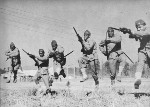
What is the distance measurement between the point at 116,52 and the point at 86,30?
101 centimetres

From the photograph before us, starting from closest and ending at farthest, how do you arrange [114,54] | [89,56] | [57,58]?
[114,54]
[89,56]
[57,58]

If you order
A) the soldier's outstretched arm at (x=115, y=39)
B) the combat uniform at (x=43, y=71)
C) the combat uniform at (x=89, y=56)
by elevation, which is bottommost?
the combat uniform at (x=43, y=71)

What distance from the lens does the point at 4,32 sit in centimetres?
685

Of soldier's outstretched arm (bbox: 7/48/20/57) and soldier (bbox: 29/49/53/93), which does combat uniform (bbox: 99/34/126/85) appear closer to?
soldier (bbox: 29/49/53/93)

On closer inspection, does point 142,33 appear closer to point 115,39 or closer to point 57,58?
point 115,39

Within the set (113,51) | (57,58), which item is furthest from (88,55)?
(57,58)

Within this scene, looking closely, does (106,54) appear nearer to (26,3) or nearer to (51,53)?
(51,53)

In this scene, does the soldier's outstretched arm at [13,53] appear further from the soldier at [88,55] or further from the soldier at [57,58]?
the soldier at [88,55]

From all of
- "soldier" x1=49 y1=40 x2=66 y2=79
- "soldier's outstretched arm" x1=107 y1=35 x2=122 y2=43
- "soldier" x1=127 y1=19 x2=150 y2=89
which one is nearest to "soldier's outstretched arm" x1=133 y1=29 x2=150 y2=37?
"soldier" x1=127 y1=19 x2=150 y2=89

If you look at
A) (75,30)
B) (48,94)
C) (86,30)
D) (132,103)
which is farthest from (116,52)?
(132,103)

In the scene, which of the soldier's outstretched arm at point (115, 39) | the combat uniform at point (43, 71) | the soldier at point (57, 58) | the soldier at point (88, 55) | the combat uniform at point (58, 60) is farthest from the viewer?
the combat uniform at point (58, 60)

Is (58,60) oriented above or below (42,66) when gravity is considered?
above

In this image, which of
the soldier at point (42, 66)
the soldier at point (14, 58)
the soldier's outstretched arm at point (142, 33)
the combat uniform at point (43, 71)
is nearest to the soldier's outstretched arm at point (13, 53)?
the soldier at point (14, 58)

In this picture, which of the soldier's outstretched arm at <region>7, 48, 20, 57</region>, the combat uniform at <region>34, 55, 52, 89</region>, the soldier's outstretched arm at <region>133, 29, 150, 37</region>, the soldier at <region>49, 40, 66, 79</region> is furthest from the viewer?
the soldier's outstretched arm at <region>7, 48, 20, 57</region>
